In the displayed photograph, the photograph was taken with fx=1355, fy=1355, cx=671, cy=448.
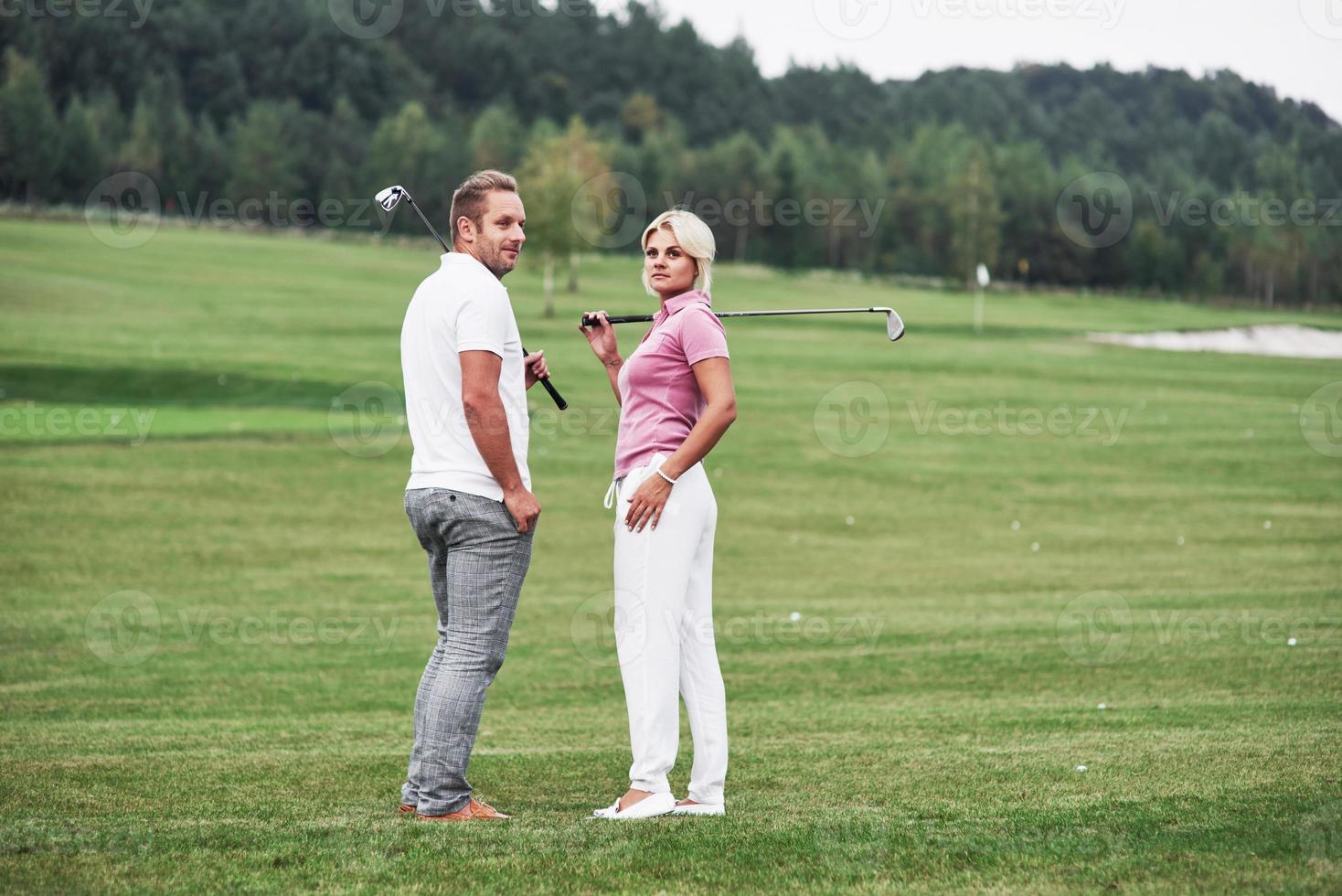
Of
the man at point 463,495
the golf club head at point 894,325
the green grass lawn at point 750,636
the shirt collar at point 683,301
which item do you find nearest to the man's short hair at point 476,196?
the man at point 463,495

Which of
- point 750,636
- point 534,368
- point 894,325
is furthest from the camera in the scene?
point 750,636

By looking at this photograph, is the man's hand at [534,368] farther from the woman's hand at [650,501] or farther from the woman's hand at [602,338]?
the woman's hand at [650,501]

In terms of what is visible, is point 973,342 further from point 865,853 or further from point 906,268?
point 906,268

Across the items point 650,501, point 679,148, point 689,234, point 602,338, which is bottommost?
point 650,501

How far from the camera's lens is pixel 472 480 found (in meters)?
5.15

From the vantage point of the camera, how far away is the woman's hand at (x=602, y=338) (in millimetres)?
5812

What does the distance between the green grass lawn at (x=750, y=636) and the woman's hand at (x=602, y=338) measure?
1.91 metres

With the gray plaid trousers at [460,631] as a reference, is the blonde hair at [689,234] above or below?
above

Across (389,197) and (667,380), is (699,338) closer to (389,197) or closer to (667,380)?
(667,380)

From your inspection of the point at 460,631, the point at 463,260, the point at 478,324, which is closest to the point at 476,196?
the point at 463,260

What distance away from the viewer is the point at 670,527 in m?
5.26

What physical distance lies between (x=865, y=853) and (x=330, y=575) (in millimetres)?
11283

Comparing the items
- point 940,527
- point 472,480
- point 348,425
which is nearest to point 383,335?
point 348,425

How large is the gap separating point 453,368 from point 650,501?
2.99ft
